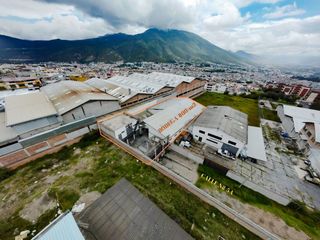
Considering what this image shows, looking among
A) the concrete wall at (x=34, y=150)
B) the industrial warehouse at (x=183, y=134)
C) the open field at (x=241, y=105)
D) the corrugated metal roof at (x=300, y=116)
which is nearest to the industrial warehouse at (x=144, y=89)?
the open field at (x=241, y=105)

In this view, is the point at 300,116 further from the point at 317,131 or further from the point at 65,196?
the point at 65,196

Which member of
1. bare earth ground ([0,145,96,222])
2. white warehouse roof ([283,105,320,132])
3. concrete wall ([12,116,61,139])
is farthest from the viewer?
white warehouse roof ([283,105,320,132])

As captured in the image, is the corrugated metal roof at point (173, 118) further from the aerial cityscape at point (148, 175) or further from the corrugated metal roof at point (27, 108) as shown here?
the corrugated metal roof at point (27, 108)

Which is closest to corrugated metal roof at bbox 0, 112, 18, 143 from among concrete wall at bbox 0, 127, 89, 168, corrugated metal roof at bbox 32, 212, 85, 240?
concrete wall at bbox 0, 127, 89, 168

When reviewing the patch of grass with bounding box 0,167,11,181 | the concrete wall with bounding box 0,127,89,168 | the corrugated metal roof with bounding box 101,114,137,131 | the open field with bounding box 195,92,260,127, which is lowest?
the open field with bounding box 195,92,260,127

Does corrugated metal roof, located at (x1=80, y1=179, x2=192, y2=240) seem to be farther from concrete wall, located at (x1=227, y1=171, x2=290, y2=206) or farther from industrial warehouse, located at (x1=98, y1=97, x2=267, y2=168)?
concrete wall, located at (x1=227, y1=171, x2=290, y2=206)

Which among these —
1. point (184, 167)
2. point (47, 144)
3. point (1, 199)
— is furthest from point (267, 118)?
point (1, 199)

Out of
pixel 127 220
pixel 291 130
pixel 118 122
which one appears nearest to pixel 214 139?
pixel 118 122
